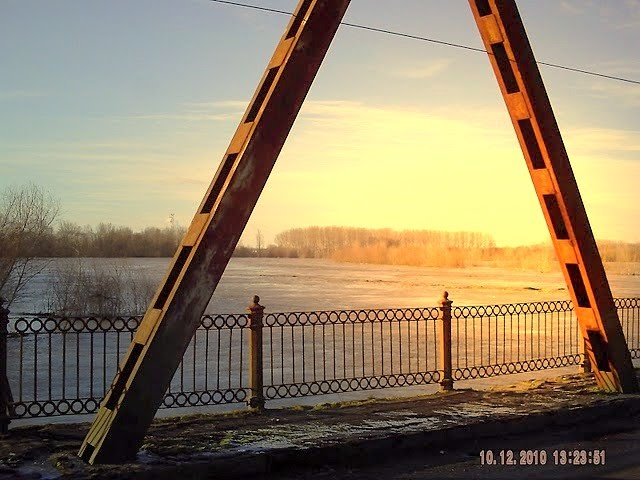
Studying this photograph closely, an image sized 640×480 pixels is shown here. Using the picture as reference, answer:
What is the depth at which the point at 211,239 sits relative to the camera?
24.9ft

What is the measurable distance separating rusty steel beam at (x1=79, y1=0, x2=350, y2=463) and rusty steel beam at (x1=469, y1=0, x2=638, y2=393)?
3126 millimetres

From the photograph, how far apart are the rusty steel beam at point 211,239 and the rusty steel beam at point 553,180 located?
313cm

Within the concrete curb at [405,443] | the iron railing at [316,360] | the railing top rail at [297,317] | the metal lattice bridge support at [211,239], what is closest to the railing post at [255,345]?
the iron railing at [316,360]

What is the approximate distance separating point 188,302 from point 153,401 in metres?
0.98

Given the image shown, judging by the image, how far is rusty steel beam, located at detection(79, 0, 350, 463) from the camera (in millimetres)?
7320

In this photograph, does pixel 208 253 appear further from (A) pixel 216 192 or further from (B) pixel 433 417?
(B) pixel 433 417

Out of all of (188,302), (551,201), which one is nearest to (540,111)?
(551,201)

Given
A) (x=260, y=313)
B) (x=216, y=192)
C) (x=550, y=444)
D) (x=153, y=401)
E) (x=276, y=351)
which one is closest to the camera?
(x=153, y=401)

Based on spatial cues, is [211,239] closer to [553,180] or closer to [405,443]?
[405,443]

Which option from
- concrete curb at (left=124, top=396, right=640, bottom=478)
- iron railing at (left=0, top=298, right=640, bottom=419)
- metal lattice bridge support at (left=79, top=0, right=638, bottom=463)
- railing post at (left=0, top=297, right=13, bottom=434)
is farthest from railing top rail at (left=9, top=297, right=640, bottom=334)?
concrete curb at (left=124, top=396, right=640, bottom=478)

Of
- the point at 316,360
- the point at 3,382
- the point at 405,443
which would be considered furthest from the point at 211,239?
the point at 316,360

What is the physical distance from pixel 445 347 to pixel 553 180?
324cm

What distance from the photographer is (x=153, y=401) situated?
7.37m

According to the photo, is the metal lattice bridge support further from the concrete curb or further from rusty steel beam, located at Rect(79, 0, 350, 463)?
the concrete curb
